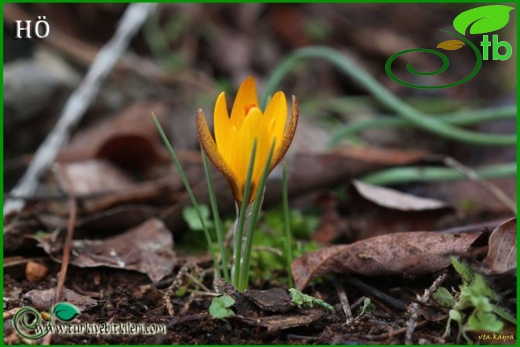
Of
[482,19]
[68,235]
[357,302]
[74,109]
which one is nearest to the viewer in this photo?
[357,302]

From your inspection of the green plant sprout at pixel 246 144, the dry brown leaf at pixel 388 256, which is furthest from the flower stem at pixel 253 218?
the dry brown leaf at pixel 388 256

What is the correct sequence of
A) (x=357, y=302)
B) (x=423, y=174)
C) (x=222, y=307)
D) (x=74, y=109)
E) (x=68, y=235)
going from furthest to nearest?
(x=74, y=109)
(x=423, y=174)
(x=68, y=235)
(x=357, y=302)
(x=222, y=307)

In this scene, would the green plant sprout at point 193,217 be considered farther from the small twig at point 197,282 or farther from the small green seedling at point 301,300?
the small green seedling at point 301,300

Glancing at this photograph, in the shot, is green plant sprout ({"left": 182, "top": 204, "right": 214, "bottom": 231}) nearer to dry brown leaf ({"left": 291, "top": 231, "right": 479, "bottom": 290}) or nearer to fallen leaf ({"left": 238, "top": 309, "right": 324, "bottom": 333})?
dry brown leaf ({"left": 291, "top": 231, "right": 479, "bottom": 290})

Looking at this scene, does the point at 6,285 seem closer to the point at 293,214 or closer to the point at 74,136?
the point at 293,214

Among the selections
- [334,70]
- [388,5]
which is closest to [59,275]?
[334,70]

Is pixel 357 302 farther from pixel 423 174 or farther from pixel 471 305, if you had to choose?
pixel 423 174

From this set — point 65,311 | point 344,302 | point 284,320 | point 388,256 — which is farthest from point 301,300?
point 65,311
